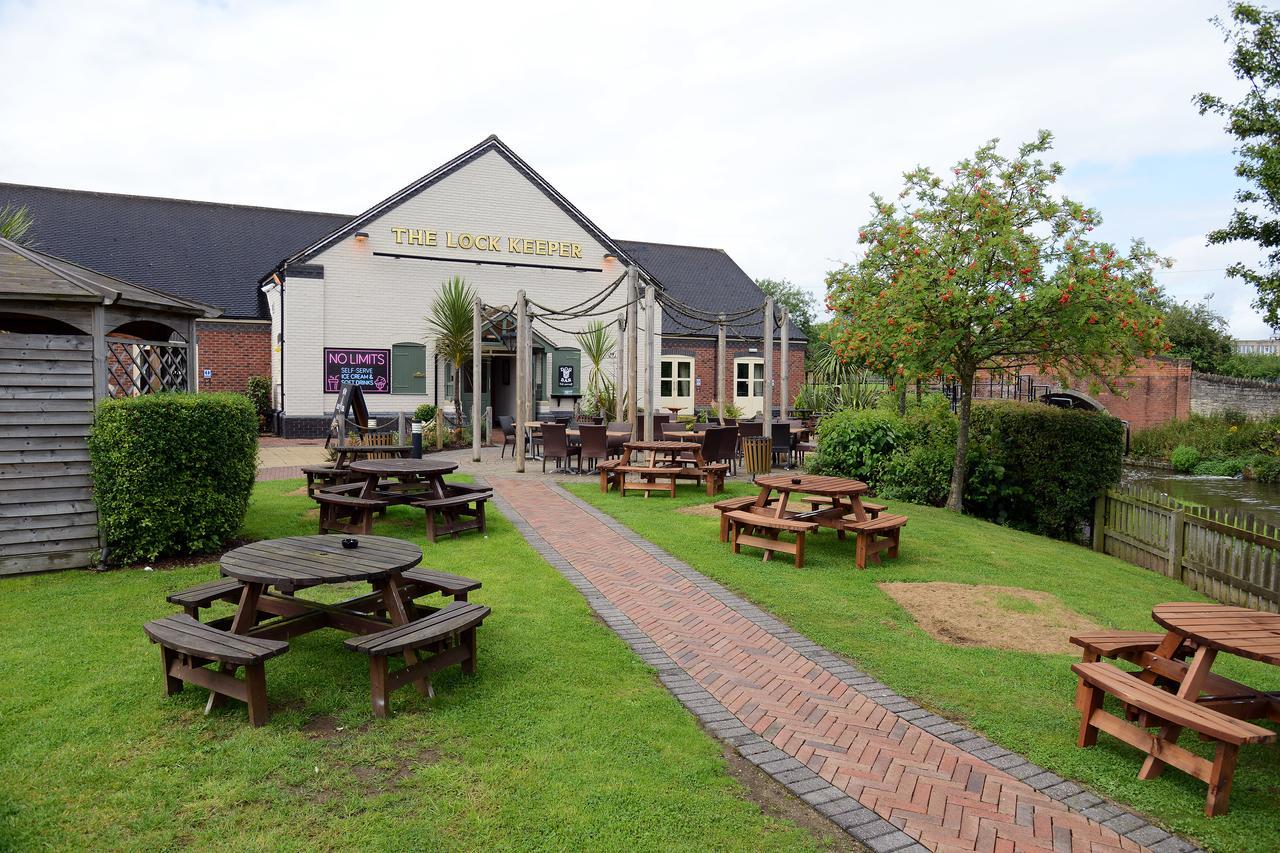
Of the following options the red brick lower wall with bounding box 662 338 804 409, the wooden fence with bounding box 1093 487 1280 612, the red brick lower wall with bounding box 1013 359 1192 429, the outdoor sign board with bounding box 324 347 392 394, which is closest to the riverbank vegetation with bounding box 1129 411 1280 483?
the red brick lower wall with bounding box 1013 359 1192 429

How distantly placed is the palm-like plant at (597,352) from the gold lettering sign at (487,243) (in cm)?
217

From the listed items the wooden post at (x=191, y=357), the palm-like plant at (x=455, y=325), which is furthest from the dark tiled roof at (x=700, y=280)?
the wooden post at (x=191, y=357)

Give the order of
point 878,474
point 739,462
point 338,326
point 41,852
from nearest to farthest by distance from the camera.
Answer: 1. point 41,852
2. point 878,474
3. point 739,462
4. point 338,326

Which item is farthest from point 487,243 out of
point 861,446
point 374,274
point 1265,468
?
point 1265,468

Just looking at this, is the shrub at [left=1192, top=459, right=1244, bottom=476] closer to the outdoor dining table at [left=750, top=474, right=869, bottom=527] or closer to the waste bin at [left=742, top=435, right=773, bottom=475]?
the waste bin at [left=742, top=435, right=773, bottom=475]

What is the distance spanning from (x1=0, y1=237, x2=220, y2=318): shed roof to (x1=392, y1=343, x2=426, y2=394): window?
12336 millimetres

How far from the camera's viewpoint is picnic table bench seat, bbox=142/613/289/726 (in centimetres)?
383

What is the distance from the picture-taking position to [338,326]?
19.9m

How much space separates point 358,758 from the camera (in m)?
3.63

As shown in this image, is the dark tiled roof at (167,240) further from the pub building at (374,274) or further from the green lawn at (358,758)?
the green lawn at (358,758)

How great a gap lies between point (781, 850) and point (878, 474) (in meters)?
9.63

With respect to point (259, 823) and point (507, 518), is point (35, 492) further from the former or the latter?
point (259, 823)

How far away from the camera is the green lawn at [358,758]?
122 inches

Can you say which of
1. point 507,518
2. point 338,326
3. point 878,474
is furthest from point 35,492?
point 338,326
